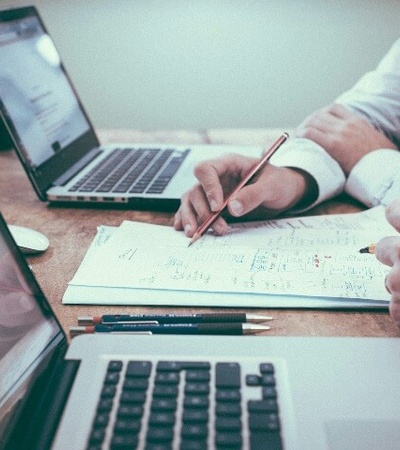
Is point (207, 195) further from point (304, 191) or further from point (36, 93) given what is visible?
point (36, 93)

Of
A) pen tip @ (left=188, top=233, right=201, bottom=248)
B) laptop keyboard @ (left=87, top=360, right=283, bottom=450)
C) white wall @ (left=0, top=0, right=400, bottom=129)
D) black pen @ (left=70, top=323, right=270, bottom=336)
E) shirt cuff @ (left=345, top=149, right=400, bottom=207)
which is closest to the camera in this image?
laptop keyboard @ (left=87, top=360, right=283, bottom=450)

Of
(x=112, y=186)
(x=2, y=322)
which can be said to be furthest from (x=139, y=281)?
(x=112, y=186)

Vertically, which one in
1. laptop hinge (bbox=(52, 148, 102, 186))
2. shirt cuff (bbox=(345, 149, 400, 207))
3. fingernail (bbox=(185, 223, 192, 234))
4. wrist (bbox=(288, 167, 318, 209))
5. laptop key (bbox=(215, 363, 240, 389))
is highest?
laptop hinge (bbox=(52, 148, 102, 186))

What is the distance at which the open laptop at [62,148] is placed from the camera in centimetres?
81

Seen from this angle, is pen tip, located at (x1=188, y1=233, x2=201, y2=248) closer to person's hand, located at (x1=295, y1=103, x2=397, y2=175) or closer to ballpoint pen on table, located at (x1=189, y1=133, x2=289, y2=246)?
ballpoint pen on table, located at (x1=189, y1=133, x2=289, y2=246)

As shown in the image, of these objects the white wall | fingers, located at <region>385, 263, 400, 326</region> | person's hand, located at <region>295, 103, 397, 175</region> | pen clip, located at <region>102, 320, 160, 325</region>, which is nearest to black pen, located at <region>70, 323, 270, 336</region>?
pen clip, located at <region>102, 320, 160, 325</region>

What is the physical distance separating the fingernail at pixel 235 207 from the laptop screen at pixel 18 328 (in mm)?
298

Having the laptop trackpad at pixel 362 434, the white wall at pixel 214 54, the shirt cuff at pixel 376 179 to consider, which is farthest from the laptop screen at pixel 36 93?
the white wall at pixel 214 54

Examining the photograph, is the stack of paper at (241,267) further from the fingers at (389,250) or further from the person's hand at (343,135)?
the person's hand at (343,135)

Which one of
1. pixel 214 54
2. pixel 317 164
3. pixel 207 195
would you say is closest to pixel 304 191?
pixel 317 164

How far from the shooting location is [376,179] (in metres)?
0.79

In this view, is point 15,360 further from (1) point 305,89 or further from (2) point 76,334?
(1) point 305,89

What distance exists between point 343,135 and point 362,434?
599 millimetres

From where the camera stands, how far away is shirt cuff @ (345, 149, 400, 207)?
0.77 meters
